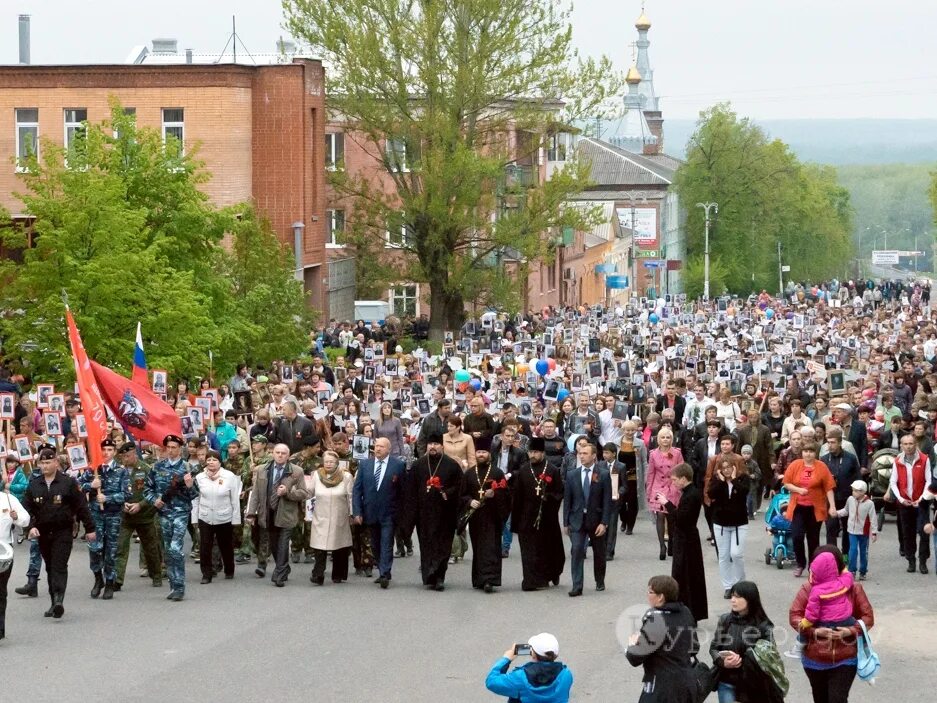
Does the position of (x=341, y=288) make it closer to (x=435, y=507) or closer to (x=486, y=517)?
(x=435, y=507)

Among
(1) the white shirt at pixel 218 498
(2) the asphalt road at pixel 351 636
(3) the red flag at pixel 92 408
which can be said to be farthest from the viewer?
(3) the red flag at pixel 92 408

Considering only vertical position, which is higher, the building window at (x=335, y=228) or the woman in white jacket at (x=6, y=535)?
the building window at (x=335, y=228)

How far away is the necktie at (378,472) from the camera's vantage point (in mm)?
18797

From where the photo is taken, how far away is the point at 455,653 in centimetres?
1490

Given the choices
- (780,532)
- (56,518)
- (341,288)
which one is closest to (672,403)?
(780,532)

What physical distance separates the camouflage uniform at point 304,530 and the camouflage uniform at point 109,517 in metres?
2.16

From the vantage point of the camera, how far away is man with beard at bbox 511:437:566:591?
1811 cm

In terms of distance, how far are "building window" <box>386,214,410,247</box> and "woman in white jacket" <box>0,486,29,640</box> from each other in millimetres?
40110

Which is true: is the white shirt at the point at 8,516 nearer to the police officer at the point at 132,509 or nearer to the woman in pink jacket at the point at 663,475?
the police officer at the point at 132,509

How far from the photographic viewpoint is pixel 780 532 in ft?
63.6

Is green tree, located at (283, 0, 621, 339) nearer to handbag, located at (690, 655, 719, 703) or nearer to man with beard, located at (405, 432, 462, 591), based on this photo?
man with beard, located at (405, 432, 462, 591)

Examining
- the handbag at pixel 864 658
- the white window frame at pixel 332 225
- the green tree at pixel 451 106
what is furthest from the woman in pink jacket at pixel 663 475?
the white window frame at pixel 332 225

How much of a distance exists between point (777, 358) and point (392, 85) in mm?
20249

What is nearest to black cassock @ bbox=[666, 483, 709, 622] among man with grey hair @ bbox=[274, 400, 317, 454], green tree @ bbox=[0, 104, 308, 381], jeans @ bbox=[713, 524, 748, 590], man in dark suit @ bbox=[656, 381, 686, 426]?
jeans @ bbox=[713, 524, 748, 590]
